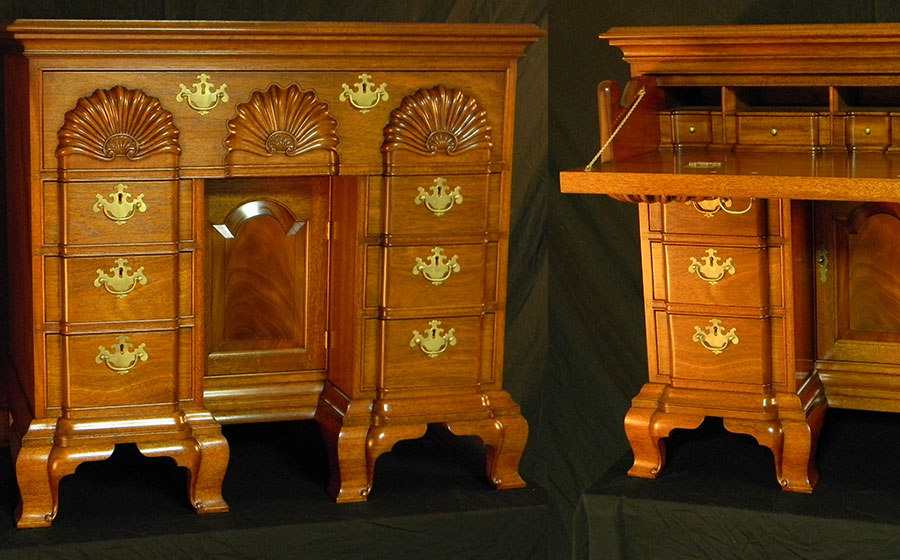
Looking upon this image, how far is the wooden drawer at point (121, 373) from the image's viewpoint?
3096 millimetres

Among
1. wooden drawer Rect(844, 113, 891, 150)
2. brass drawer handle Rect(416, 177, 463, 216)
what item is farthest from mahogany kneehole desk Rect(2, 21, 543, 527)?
wooden drawer Rect(844, 113, 891, 150)

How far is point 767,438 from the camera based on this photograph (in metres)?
3.32

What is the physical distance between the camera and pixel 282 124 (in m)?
3.16

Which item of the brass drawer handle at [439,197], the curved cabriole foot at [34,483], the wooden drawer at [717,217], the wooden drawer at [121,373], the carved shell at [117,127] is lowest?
the curved cabriole foot at [34,483]

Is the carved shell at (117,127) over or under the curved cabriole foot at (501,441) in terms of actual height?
over

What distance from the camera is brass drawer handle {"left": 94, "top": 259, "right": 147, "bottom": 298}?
10.1 feet

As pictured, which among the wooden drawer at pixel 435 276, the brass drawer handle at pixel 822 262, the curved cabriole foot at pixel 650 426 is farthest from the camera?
the brass drawer handle at pixel 822 262

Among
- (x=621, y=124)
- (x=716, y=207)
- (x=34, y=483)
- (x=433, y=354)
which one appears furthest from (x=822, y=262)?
(x=34, y=483)

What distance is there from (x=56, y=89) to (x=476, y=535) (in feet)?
4.79

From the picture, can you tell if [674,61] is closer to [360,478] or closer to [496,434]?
→ [496,434]

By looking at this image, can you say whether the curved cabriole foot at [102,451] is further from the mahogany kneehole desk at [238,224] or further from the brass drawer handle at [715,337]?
the brass drawer handle at [715,337]

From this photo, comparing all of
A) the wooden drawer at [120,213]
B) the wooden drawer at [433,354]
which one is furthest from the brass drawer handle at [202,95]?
the wooden drawer at [433,354]

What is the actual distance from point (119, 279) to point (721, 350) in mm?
1463

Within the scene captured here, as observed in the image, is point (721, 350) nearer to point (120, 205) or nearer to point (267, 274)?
point (267, 274)
